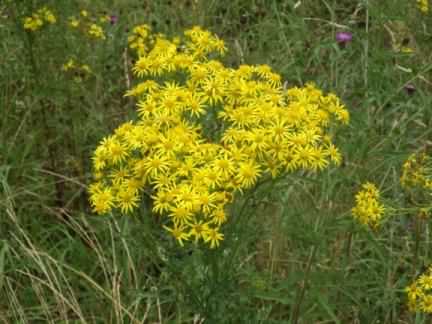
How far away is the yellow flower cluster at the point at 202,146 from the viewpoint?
7.53ft

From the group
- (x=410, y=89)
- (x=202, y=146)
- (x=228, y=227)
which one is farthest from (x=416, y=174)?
(x=410, y=89)

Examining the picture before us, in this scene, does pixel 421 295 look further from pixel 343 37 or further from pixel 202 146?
pixel 343 37

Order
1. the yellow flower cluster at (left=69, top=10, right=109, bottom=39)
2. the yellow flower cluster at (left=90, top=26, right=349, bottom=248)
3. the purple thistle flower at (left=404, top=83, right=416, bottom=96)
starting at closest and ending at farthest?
the yellow flower cluster at (left=90, top=26, right=349, bottom=248), the yellow flower cluster at (left=69, top=10, right=109, bottom=39), the purple thistle flower at (left=404, top=83, right=416, bottom=96)

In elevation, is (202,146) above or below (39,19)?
below

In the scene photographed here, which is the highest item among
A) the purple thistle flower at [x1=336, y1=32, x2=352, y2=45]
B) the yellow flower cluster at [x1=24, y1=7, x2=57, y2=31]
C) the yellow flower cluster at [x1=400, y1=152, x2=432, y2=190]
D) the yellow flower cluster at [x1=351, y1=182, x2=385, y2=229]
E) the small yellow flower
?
the yellow flower cluster at [x1=24, y1=7, x2=57, y2=31]

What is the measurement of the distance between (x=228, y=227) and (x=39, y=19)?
1.66 metres

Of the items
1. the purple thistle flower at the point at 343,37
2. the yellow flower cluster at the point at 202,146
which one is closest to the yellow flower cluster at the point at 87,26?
the yellow flower cluster at the point at 202,146

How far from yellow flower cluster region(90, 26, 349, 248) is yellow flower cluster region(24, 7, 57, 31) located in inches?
41.9

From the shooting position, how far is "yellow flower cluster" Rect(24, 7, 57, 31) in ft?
11.8

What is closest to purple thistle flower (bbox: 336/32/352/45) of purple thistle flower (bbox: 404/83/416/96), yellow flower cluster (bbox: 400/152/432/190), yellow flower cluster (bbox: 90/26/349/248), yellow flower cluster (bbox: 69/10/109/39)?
purple thistle flower (bbox: 404/83/416/96)

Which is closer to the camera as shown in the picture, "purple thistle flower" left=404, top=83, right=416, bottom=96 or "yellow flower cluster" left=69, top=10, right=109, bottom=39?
"yellow flower cluster" left=69, top=10, right=109, bottom=39

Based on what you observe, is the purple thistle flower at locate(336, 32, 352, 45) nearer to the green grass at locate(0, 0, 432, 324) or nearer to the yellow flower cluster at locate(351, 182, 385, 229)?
the green grass at locate(0, 0, 432, 324)

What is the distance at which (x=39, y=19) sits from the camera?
143 inches

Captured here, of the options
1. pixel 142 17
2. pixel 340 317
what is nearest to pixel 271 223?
pixel 340 317
